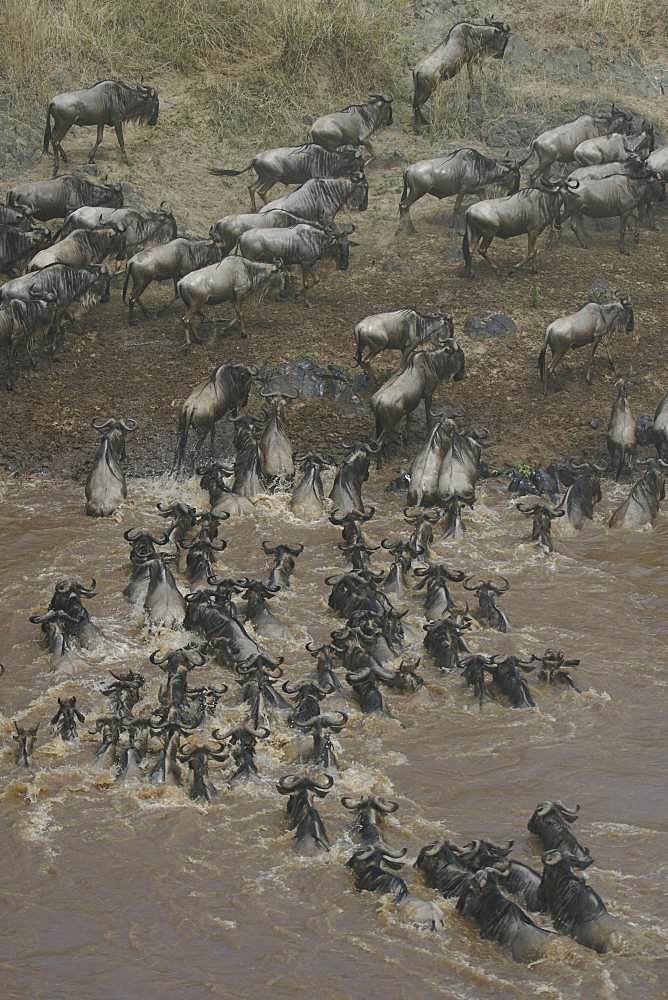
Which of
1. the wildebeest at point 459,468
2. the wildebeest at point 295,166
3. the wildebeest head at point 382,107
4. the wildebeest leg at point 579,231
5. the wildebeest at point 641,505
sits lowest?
the wildebeest at point 641,505

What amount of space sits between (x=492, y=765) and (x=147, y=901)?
234 centimetres

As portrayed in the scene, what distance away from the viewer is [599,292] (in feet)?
50.0

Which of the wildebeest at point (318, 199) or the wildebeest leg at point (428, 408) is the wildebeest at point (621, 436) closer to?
the wildebeest leg at point (428, 408)

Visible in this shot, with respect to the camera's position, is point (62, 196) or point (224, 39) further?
point (224, 39)

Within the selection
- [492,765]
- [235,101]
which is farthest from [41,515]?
[235,101]

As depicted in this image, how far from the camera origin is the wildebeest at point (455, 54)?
18469mm

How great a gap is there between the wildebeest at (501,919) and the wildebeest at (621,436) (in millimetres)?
6324

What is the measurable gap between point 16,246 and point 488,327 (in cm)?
514

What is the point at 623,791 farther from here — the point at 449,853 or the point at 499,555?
the point at 499,555

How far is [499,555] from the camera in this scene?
1129 cm

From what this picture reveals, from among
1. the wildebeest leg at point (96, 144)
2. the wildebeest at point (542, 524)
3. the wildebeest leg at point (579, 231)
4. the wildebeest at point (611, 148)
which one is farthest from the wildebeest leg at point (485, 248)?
the wildebeest leg at point (96, 144)

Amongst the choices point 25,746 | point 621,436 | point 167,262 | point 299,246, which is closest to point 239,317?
point 167,262

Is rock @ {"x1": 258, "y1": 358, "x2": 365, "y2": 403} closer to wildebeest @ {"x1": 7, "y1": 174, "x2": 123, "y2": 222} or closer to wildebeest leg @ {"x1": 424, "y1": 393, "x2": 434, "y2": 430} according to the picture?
wildebeest leg @ {"x1": 424, "y1": 393, "x2": 434, "y2": 430}

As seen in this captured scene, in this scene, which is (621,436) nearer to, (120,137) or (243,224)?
(243,224)
